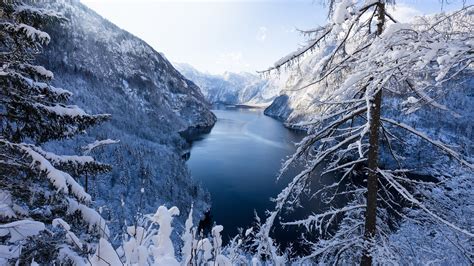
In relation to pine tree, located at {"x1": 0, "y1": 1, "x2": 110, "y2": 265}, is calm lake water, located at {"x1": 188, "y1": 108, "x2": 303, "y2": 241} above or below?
below

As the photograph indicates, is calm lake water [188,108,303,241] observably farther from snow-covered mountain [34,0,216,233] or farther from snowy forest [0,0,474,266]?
snowy forest [0,0,474,266]

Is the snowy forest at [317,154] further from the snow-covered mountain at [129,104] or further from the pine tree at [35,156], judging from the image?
the snow-covered mountain at [129,104]

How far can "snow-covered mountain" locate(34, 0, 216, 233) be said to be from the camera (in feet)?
122

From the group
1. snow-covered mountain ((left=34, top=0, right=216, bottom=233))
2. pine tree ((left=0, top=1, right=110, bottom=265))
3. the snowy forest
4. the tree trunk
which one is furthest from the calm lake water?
pine tree ((left=0, top=1, right=110, bottom=265))

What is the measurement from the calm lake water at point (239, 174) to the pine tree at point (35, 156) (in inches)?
519

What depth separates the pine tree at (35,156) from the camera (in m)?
4.26

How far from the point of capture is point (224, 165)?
5216cm

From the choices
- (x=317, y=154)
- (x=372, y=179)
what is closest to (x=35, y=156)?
(x=317, y=154)

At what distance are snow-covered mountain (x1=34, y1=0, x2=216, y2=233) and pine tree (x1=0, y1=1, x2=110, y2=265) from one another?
86.3 feet

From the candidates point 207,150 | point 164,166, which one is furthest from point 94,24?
point 164,166

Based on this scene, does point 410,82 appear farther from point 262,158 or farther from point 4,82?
point 262,158

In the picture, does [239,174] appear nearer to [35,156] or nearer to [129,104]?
[35,156]

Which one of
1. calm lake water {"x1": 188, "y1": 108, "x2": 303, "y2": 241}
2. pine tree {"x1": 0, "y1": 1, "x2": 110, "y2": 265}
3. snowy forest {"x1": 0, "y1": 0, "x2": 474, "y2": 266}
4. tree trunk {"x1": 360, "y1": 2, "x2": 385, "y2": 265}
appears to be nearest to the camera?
snowy forest {"x1": 0, "y1": 0, "x2": 474, "y2": 266}

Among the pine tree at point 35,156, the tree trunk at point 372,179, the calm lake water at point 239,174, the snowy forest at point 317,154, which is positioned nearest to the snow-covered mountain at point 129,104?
the calm lake water at point 239,174
